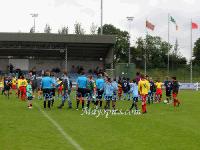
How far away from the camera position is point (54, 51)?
224ft

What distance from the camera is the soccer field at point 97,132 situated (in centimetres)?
1330

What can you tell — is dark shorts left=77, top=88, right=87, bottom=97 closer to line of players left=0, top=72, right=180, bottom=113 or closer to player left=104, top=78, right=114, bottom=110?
line of players left=0, top=72, right=180, bottom=113

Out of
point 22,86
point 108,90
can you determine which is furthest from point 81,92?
point 22,86

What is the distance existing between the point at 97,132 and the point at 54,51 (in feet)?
173

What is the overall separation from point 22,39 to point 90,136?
48364mm

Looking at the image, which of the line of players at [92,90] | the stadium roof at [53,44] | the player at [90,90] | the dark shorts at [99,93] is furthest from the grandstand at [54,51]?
the player at [90,90]

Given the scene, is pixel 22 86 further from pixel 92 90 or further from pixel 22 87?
pixel 92 90

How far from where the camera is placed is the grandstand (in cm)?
6272

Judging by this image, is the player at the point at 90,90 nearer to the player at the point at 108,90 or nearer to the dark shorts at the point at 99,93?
the dark shorts at the point at 99,93

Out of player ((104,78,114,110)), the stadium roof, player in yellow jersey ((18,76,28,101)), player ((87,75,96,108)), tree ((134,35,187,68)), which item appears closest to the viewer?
player ((104,78,114,110))

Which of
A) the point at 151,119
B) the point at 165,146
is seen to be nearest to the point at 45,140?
the point at 165,146

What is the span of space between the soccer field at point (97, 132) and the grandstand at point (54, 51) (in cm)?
4074

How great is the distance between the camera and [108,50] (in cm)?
6825

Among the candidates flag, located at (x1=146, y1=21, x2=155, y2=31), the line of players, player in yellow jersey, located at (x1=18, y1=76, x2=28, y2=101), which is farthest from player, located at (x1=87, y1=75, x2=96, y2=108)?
flag, located at (x1=146, y1=21, x2=155, y2=31)
